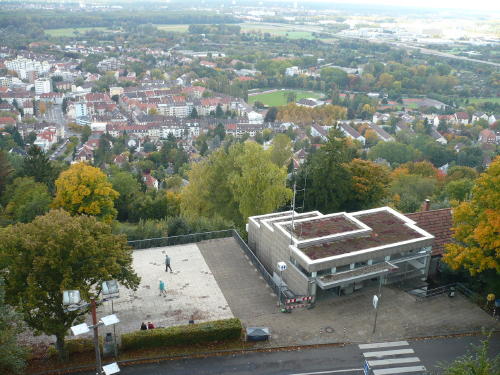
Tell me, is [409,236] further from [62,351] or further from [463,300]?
[62,351]

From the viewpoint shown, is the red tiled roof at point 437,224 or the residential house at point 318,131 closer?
the red tiled roof at point 437,224

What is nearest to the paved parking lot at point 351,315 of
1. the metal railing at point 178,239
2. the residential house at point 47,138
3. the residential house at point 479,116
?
the metal railing at point 178,239

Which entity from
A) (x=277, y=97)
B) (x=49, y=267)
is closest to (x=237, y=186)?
(x=49, y=267)

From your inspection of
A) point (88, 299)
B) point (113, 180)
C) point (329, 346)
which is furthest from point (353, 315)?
point (113, 180)

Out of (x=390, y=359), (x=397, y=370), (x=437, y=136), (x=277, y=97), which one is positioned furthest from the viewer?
(x=277, y=97)

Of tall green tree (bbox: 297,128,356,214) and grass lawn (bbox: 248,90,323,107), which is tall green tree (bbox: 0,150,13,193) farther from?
grass lawn (bbox: 248,90,323,107)

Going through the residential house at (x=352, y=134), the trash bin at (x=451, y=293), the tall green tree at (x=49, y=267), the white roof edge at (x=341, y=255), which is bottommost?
the residential house at (x=352, y=134)

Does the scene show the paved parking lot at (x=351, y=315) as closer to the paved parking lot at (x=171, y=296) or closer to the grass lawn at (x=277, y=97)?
the paved parking lot at (x=171, y=296)

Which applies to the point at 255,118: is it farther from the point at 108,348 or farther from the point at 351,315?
the point at 108,348
